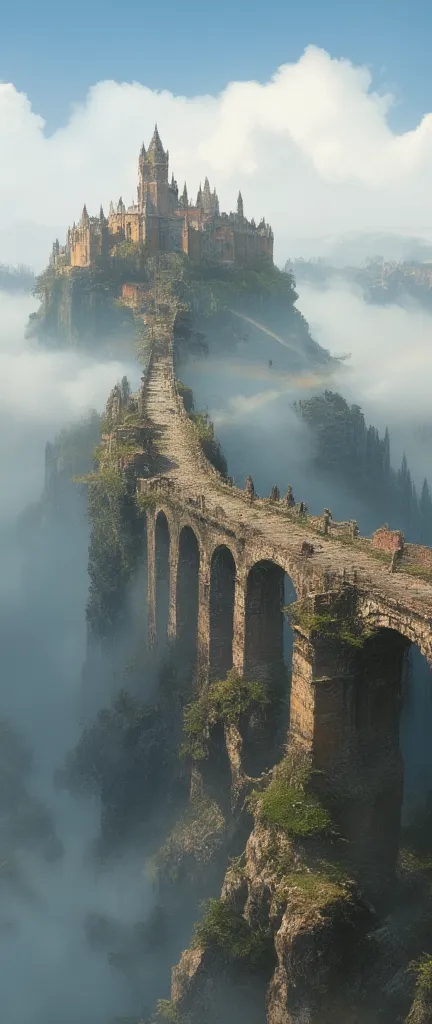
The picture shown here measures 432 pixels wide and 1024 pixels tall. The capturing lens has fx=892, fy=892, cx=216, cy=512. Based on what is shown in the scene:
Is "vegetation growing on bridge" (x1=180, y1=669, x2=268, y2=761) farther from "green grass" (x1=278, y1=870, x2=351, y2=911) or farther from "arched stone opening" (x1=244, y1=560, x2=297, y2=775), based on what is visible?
"green grass" (x1=278, y1=870, x2=351, y2=911)

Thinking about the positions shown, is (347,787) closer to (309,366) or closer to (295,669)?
(295,669)

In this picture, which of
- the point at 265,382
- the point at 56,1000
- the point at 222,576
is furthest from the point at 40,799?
the point at 265,382

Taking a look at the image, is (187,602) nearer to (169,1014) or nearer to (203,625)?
(203,625)

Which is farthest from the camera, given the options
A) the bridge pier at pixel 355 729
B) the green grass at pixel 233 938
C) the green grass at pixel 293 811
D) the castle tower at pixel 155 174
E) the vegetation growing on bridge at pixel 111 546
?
the castle tower at pixel 155 174

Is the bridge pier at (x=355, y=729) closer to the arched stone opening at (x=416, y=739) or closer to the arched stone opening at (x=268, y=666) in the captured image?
the arched stone opening at (x=268, y=666)

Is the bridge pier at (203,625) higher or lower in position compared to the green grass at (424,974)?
higher

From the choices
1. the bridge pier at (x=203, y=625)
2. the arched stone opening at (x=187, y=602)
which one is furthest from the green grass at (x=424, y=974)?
the arched stone opening at (x=187, y=602)

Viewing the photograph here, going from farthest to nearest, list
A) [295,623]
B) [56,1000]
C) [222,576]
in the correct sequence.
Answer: [56,1000], [222,576], [295,623]

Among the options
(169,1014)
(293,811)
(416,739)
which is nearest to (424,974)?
(293,811)
